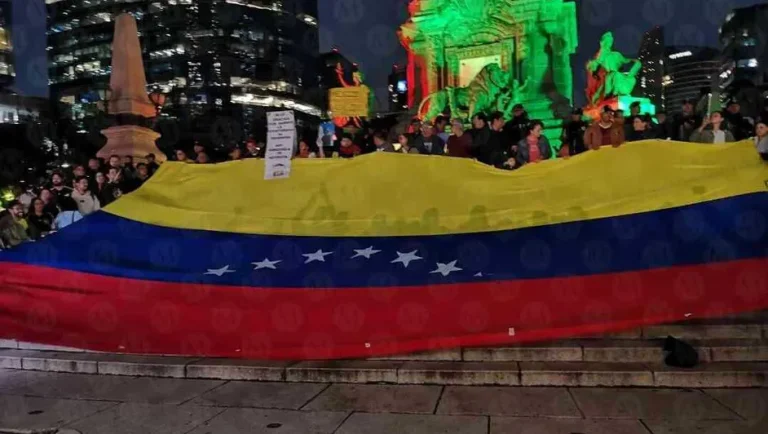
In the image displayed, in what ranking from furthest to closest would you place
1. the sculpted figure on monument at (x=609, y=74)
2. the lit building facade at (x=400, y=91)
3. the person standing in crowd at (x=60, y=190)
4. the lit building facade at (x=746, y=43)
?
1. the lit building facade at (x=746, y=43)
2. the lit building facade at (x=400, y=91)
3. the sculpted figure on monument at (x=609, y=74)
4. the person standing in crowd at (x=60, y=190)

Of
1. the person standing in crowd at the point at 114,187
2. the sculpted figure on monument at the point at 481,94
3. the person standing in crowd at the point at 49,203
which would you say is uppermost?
the sculpted figure on monument at the point at 481,94

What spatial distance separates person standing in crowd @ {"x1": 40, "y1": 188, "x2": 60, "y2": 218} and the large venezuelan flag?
3.54 metres

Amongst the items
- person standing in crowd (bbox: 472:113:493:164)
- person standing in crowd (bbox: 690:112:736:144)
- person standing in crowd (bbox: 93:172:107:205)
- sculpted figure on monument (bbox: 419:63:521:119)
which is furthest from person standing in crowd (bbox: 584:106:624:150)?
sculpted figure on monument (bbox: 419:63:521:119)

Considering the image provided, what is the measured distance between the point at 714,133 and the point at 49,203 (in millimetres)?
11685

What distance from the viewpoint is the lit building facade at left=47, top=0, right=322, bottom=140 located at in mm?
91688

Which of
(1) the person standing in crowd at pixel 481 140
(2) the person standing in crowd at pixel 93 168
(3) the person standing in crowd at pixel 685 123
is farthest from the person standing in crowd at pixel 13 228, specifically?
(3) the person standing in crowd at pixel 685 123

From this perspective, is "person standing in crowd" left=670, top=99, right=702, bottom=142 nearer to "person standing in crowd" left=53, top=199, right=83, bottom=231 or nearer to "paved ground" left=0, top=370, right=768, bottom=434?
"paved ground" left=0, top=370, right=768, bottom=434

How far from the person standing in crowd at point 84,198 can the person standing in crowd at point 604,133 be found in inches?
363

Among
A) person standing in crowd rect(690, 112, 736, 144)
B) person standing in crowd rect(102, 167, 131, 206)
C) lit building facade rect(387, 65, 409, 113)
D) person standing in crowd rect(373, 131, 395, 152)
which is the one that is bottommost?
person standing in crowd rect(102, 167, 131, 206)

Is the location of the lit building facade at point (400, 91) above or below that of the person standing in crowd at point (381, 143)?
above

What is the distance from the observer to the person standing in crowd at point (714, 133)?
10266mm

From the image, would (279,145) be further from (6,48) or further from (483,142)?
(6,48)

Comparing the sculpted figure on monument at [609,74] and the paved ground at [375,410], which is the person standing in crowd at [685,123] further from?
the sculpted figure on monument at [609,74]

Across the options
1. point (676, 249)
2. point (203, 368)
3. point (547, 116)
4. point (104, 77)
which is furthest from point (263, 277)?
point (104, 77)
